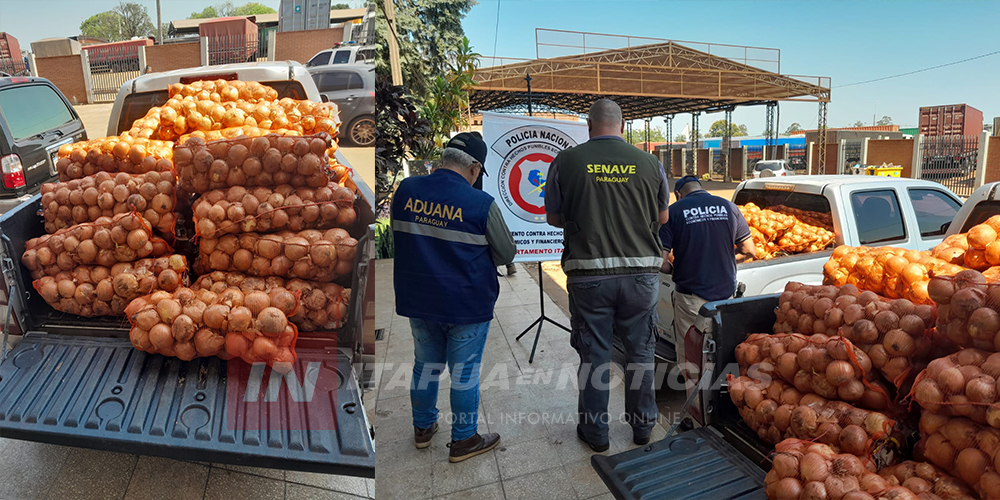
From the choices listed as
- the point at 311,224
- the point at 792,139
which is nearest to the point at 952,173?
the point at 311,224

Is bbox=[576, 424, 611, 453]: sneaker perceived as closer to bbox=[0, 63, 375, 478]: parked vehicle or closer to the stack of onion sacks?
bbox=[0, 63, 375, 478]: parked vehicle

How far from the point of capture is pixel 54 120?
8.23 ft

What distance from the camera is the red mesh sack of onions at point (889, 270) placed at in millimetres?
2990

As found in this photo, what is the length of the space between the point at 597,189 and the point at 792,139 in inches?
1829

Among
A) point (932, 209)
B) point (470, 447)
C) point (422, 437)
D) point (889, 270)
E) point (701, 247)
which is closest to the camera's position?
point (889, 270)

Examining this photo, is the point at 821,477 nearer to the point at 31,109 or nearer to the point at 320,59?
the point at 320,59

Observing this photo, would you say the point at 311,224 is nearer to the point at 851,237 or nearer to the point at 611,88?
the point at 851,237

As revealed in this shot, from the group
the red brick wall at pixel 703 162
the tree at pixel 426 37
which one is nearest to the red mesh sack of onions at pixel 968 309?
the tree at pixel 426 37

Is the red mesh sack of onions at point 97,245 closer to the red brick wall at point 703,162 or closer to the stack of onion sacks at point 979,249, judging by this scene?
the stack of onion sacks at point 979,249

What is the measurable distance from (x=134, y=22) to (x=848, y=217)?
5.03m

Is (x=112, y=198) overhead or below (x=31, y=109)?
below

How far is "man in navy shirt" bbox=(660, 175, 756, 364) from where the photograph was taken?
12.8 ft

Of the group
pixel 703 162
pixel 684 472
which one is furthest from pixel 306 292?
pixel 703 162

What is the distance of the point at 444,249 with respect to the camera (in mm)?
3020
